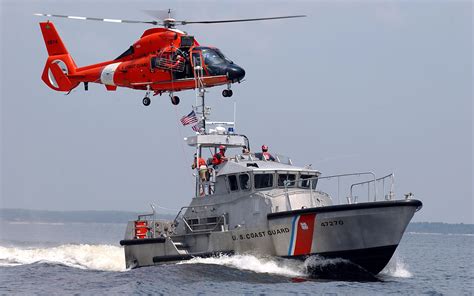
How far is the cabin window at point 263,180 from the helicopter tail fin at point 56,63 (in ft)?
43.3

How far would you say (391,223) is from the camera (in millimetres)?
23453

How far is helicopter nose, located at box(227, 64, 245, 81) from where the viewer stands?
32.4 meters

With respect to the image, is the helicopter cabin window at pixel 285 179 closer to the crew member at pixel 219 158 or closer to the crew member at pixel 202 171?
A: the crew member at pixel 219 158

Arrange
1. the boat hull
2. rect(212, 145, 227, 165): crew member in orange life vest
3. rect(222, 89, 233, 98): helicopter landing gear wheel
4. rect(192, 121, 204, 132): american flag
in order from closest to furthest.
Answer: the boat hull → rect(212, 145, 227, 165): crew member in orange life vest → rect(192, 121, 204, 132): american flag → rect(222, 89, 233, 98): helicopter landing gear wheel

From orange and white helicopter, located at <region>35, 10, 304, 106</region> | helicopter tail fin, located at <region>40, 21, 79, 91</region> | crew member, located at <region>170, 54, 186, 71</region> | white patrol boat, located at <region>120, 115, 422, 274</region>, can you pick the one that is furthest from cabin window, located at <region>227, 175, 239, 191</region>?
helicopter tail fin, located at <region>40, 21, 79, 91</region>

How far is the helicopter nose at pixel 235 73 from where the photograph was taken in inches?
1276

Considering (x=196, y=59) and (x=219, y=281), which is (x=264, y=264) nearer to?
(x=219, y=281)

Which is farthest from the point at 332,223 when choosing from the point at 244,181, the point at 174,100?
the point at 174,100

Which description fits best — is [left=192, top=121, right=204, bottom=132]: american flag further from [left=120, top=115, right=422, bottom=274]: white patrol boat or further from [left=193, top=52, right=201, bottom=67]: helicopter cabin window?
[left=193, top=52, right=201, bottom=67]: helicopter cabin window

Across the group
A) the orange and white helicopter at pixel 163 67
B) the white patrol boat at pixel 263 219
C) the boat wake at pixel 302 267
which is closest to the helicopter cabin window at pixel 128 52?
the orange and white helicopter at pixel 163 67

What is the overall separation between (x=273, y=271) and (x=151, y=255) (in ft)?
15.4

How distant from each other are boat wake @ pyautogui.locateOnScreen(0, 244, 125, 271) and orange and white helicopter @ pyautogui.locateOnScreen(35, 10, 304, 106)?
238 inches

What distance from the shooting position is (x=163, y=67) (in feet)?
108

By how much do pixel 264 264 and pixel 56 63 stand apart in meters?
16.5
